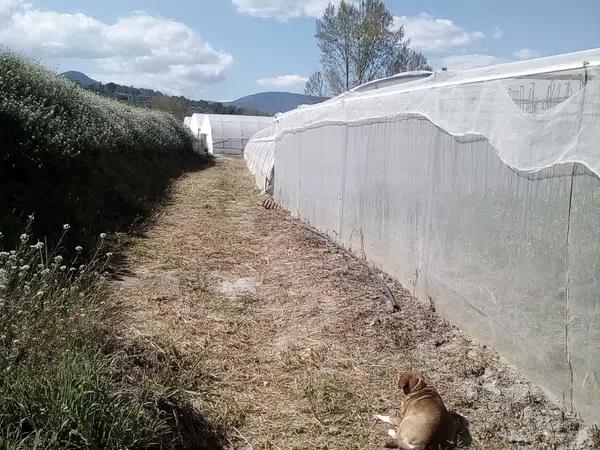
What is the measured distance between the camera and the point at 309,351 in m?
4.56

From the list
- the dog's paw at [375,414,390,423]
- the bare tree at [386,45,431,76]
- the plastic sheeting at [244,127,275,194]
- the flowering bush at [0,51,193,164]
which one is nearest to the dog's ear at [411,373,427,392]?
the dog's paw at [375,414,390,423]

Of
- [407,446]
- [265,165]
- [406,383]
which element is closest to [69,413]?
[407,446]

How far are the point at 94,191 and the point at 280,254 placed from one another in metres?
3.48

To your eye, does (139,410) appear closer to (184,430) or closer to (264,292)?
(184,430)

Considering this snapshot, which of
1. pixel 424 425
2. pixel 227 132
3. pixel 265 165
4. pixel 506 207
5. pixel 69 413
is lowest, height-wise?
pixel 424 425

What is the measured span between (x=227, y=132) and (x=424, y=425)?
35.5 meters

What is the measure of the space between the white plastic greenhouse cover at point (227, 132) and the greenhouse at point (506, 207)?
100 ft

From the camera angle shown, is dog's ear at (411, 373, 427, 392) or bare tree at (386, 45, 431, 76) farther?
bare tree at (386, 45, 431, 76)

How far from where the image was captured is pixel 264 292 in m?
6.18

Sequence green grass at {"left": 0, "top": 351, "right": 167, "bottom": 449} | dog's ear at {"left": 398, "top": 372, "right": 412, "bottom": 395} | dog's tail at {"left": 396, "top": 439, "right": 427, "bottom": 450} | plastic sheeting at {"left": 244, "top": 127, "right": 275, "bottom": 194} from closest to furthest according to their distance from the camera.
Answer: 1. green grass at {"left": 0, "top": 351, "right": 167, "bottom": 449}
2. dog's tail at {"left": 396, "top": 439, "right": 427, "bottom": 450}
3. dog's ear at {"left": 398, "top": 372, "right": 412, "bottom": 395}
4. plastic sheeting at {"left": 244, "top": 127, "right": 275, "bottom": 194}

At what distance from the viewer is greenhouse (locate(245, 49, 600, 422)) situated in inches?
128

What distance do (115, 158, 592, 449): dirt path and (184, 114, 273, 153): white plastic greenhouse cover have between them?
29.5 meters

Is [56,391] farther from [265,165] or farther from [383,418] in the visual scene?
[265,165]

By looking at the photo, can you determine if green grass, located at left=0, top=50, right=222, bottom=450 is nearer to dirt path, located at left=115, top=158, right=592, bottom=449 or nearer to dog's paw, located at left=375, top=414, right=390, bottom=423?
dirt path, located at left=115, top=158, right=592, bottom=449
